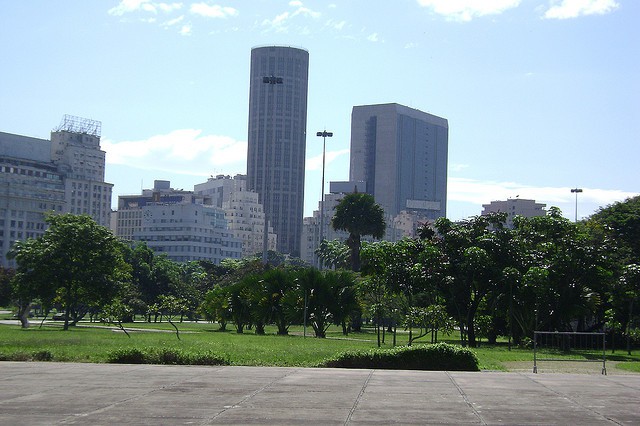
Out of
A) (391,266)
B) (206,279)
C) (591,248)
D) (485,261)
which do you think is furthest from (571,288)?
(206,279)

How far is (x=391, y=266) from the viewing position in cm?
4722

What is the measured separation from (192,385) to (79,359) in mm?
8202

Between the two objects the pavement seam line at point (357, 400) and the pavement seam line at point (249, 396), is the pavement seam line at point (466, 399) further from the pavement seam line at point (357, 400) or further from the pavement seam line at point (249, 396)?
the pavement seam line at point (249, 396)

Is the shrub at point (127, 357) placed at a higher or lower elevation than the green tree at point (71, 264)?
lower

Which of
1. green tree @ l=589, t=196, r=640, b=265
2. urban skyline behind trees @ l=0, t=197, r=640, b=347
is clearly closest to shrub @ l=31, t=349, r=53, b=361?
urban skyline behind trees @ l=0, t=197, r=640, b=347

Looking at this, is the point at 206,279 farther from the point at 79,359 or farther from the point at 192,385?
the point at 192,385

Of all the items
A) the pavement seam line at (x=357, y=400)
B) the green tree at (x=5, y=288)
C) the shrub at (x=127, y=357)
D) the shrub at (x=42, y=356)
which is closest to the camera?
the pavement seam line at (x=357, y=400)

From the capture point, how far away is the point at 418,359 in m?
25.7

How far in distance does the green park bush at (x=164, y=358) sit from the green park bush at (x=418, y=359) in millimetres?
4070

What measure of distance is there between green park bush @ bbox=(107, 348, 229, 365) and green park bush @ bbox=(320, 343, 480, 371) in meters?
4.07

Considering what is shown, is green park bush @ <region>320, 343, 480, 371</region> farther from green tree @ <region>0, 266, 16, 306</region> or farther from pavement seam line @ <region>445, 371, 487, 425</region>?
green tree @ <region>0, 266, 16, 306</region>

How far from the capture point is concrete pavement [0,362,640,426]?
47.1 feet

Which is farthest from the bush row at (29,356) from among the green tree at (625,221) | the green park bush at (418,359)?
the green tree at (625,221)

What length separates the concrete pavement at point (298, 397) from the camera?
1434 cm
